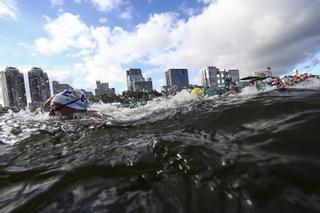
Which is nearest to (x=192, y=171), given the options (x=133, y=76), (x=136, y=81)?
(x=136, y=81)

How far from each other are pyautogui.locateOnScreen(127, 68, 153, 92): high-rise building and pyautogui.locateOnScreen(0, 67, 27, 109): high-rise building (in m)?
55.6

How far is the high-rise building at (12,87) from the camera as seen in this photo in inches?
3516

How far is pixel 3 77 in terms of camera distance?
89.7 metres

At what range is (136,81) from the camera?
142000 mm

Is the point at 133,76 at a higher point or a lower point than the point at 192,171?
higher

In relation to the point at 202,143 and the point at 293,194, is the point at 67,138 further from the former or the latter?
the point at 293,194

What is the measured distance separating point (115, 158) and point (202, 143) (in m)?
1.16

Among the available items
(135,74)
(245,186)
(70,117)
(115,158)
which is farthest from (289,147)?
(135,74)

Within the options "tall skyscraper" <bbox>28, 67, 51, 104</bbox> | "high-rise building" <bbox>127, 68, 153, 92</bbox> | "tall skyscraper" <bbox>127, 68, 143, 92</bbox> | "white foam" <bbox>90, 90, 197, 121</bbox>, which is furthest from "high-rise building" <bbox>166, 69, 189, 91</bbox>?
"white foam" <bbox>90, 90, 197, 121</bbox>

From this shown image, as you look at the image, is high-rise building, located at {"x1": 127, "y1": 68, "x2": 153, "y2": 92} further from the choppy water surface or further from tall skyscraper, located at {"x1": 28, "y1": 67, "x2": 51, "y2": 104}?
the choppy water surface

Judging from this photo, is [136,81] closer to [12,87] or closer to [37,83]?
[37,83]

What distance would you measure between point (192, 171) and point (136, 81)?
140207 mm

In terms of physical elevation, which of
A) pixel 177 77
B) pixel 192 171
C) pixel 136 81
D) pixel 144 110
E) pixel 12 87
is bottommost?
pixel 192 171

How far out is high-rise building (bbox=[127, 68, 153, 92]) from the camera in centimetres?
13750
